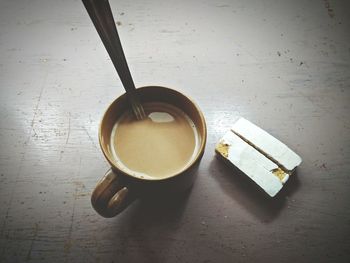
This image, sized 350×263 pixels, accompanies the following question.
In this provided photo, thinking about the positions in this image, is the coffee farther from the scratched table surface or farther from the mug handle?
the scratched table surface

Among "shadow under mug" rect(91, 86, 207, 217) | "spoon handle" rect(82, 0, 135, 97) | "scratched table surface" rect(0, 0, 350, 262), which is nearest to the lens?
"spoon handle" rect(82, 0, 135, 97)

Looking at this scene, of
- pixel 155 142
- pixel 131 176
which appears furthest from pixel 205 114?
pixel 131 176

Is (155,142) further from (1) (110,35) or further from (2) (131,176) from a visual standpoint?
(1) (110,35)

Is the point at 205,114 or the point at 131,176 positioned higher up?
the point at 131,176

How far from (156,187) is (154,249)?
23 cm

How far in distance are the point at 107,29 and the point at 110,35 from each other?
0.05 ft

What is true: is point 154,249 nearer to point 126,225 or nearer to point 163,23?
point 126,225

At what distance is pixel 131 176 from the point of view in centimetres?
48

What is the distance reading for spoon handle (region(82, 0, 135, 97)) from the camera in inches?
16.0

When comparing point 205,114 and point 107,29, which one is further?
point 205,114

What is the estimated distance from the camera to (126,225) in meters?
0.68

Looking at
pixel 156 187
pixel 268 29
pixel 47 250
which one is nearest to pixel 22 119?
pixel 47 250

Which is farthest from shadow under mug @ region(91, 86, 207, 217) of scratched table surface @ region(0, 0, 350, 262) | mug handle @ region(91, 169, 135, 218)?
scratched table surface @ region(0, 0, 350, 262)

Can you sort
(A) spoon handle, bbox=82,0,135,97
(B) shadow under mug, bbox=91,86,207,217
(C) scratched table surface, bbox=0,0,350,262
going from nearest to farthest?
(A) spoon handle, bbox=82,0,135,97
(B) shadow under mug, bbox=91,86,207,217
(C) scratched table surface, bbox=0,0,350,262
